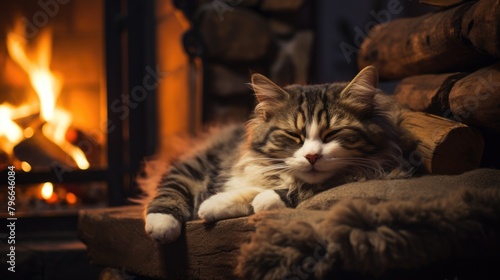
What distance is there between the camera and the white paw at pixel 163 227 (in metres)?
1.54

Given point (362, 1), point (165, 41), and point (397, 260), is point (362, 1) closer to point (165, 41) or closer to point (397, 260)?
point (165, 41)

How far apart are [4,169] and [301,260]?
1.62m

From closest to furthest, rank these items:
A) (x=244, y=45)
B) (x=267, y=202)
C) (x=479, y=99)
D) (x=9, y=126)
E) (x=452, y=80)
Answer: (x=267, y=202)
(x=479, y=99)
(x=452, y=80)
(x=9, y=126)
(x=244, y=45)

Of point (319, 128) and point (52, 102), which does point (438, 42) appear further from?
point (52, 102)

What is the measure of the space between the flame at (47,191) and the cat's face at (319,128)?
4.13 feet

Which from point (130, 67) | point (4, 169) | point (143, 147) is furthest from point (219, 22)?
point (4, 169)

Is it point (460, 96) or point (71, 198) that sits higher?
point (460, 96)

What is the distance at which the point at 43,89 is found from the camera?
255 centimetres

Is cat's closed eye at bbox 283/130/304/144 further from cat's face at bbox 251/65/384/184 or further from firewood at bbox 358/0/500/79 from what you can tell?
firewood at bbox 358/0/500/79

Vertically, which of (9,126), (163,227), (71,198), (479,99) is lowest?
(71,198)

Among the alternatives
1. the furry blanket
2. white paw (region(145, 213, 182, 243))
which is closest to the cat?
white paw (region(145, 213, 182, 243))

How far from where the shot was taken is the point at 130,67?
263cm

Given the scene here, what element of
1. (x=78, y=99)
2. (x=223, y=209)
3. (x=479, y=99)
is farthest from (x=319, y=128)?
(x=78, y=99)

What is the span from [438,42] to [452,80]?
0.39ft
